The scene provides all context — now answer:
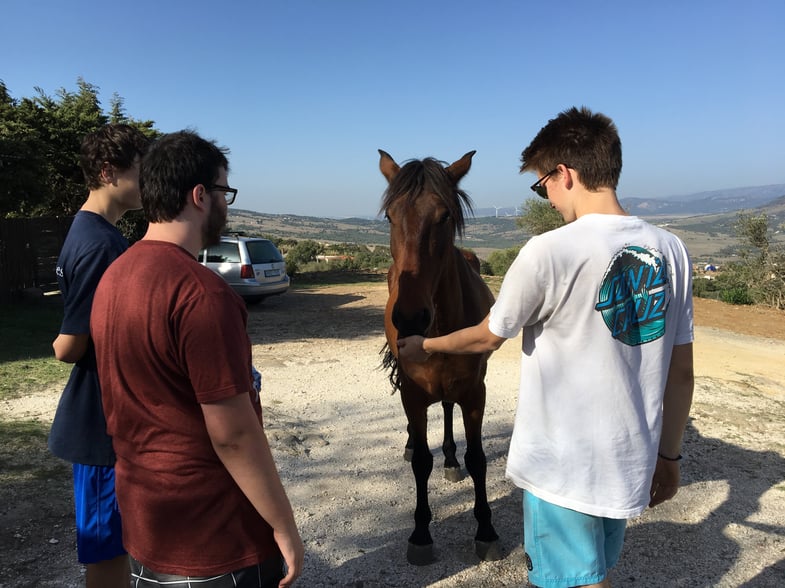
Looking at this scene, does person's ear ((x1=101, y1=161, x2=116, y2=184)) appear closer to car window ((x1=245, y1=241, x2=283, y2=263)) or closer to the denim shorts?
the denim shorts

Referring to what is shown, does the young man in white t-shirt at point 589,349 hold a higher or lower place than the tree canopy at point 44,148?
lower

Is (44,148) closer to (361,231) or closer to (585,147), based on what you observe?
(361,231)

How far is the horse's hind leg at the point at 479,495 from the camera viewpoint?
10.3ft

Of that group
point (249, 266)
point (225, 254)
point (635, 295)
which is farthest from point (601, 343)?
point (225, 254)

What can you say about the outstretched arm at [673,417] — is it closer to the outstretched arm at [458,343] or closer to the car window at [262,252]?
the outstretched arm at [458,343]

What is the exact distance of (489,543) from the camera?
10.4ft

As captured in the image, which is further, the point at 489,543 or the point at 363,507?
the point at 363,507

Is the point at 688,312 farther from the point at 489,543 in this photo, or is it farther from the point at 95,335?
the point at 489,543

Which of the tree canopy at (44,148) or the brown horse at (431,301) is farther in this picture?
the tree canopy at (44,148)

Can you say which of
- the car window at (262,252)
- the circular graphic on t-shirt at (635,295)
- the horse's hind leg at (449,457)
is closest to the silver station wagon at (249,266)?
the car window at (262,252)

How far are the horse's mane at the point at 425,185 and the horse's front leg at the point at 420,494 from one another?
4.11 ft

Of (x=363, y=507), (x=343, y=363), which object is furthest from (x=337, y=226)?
(x=363, y=507)

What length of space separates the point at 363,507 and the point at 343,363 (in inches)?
164

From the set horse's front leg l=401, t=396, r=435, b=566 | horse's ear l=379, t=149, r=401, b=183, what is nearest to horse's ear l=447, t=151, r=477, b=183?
horse's ear l=379, t=149, r=401, b=183
